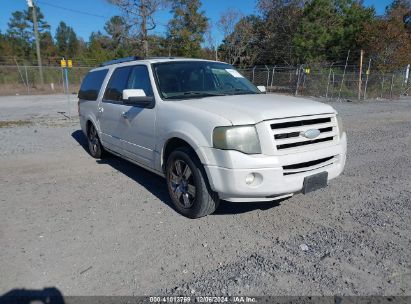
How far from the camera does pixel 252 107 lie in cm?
358

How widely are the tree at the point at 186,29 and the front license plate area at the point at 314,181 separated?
36.0 metres

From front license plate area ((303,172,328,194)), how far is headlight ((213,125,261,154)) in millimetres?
652

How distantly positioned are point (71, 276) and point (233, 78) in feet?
11.4

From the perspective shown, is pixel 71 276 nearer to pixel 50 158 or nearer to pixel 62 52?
pixel 50 158

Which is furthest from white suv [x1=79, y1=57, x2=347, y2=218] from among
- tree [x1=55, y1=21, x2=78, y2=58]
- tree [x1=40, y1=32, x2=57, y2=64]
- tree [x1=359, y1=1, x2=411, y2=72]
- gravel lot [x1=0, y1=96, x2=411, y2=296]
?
tree [x1=55, y1=21, x2=78, y2=58]

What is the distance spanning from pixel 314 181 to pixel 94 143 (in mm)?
4596

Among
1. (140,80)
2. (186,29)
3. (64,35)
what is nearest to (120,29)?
(186,29)

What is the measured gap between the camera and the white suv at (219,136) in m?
3.30

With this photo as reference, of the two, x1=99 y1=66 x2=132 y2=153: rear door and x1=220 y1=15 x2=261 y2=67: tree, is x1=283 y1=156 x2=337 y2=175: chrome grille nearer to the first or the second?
x1=99 y1=66 x2=132 y2=153: rear door

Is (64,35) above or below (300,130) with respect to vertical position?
above

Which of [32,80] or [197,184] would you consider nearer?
[197,184]

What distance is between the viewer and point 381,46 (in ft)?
88.5

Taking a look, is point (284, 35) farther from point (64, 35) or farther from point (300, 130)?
point (64, 35)

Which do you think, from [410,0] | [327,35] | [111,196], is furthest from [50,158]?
[410,0]
